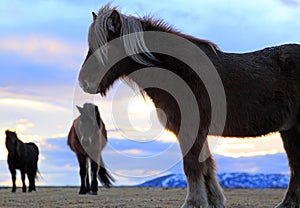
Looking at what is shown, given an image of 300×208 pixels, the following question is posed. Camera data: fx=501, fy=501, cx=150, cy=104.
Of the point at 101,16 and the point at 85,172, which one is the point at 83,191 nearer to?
the point at 85,172

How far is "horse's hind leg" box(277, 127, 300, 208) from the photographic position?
20.4 ft

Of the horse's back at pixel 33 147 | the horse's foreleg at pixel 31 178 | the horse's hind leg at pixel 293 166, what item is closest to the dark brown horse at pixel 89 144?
the horse's foreleg at pixel 31 178

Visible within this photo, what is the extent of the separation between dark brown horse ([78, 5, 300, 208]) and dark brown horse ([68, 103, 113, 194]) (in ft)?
27.4

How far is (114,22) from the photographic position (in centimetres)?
548

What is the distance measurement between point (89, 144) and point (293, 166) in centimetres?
872

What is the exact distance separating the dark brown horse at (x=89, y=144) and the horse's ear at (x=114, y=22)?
8583 millimetres

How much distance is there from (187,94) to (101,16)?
1.30m

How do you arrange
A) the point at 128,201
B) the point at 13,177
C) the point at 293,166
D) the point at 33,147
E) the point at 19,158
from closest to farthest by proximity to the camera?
1. the point at 293,166
2. the point at 128,201
3. the point at 13,177
4. the point at 19,158
5. the point at 33,147

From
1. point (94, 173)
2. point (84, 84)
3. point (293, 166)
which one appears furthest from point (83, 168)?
point (84, 84)

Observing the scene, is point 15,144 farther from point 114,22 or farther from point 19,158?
point 114,22

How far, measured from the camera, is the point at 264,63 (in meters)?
5.93

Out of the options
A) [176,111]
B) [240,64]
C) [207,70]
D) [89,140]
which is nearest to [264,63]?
[240,64]

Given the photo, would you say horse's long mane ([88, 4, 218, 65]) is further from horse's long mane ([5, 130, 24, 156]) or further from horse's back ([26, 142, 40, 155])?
horse's back ([26, 142, 40, 155])

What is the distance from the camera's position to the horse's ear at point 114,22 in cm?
546
